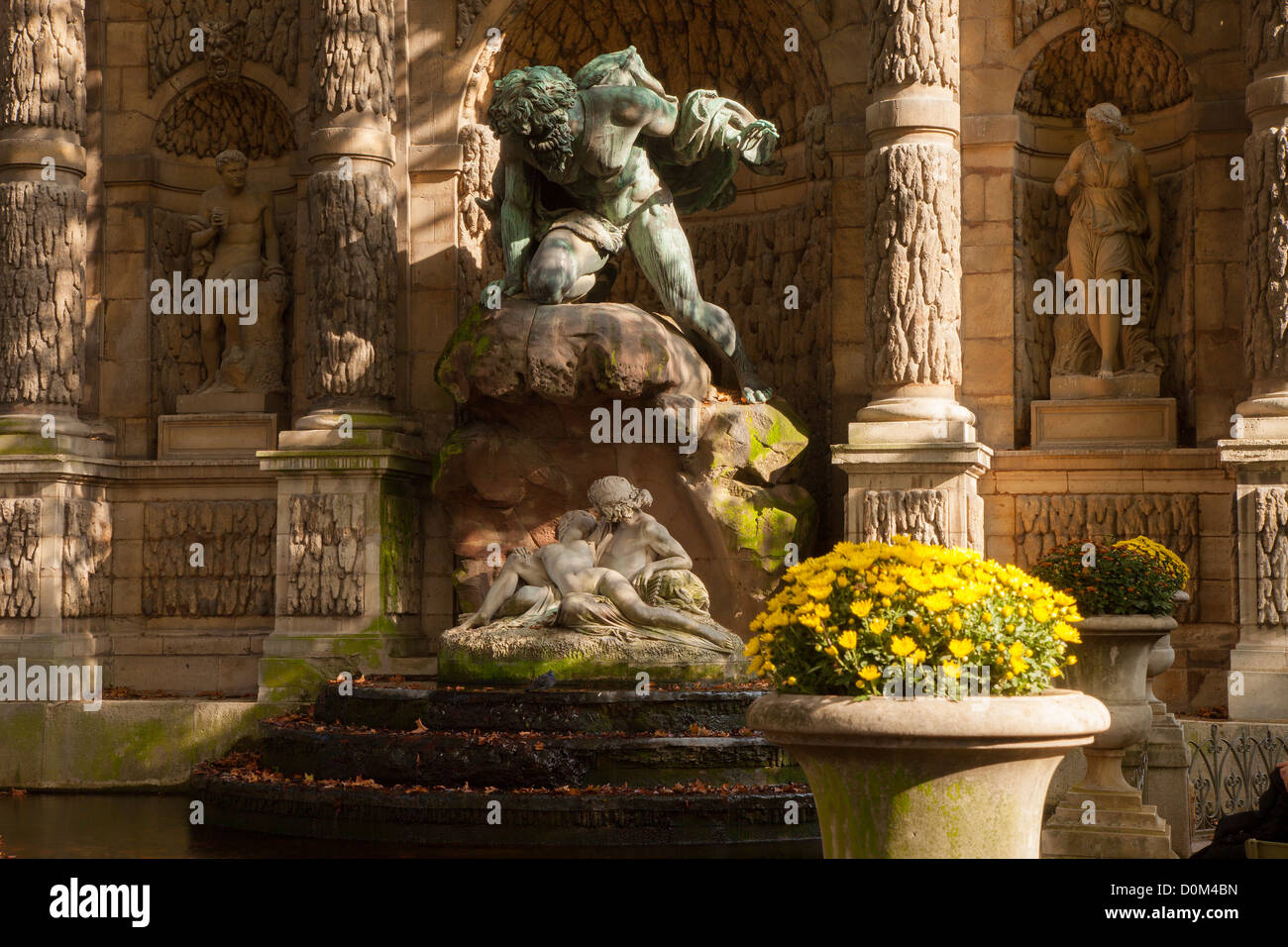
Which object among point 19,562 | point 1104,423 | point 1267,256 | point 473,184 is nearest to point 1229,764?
point 1104,423

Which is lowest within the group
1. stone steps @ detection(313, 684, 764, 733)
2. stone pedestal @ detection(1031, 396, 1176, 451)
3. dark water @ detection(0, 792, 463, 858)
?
dark water @ detection(0, 792, 463, 858)

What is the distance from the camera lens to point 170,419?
16.4 metres

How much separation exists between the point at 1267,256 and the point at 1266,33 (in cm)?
183

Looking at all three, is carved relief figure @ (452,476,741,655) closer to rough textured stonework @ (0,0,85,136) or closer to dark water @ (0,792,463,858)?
dark water @ (0,792,463,858)

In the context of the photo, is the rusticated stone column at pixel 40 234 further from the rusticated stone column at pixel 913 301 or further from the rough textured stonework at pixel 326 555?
the rusticated stone column at pixel 913 301

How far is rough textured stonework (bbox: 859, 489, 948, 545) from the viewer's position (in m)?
13.4

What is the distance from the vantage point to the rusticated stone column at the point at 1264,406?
42.4ft

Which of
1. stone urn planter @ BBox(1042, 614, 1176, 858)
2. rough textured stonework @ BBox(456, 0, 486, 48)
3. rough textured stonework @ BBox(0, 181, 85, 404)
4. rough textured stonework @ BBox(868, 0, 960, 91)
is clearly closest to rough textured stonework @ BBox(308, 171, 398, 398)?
rough textured stonework @ BBox(456, 0, 486, 48)

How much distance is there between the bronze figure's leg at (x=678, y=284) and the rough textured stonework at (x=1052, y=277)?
7.89 feet

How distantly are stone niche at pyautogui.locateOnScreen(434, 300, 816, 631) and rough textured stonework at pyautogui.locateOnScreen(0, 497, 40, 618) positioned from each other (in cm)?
380

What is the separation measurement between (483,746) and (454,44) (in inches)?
308

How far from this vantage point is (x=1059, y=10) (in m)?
14.9

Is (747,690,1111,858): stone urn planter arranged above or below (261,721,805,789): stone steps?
above

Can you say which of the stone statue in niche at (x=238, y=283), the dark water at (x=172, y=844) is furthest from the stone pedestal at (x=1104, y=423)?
the stone statue in niche at (x=238, y=283)
